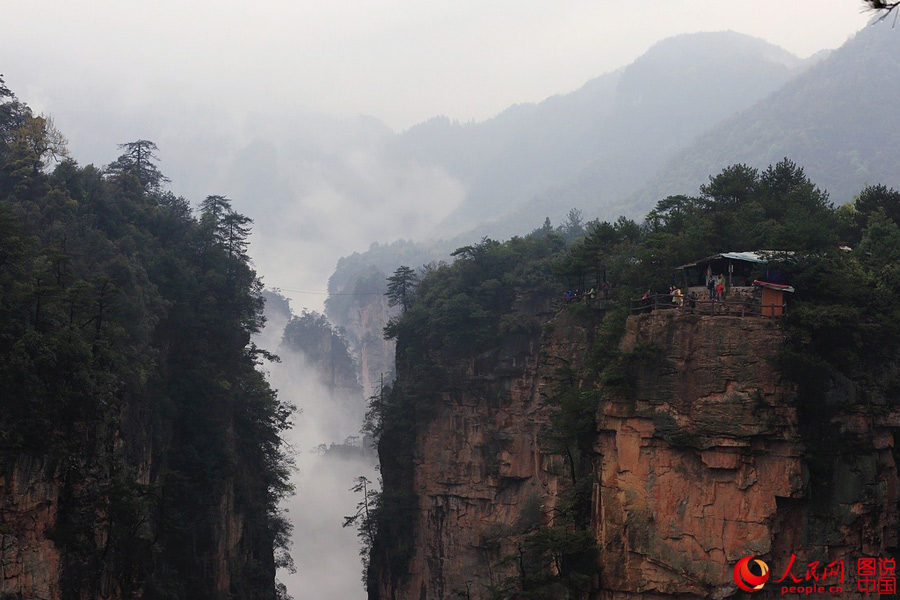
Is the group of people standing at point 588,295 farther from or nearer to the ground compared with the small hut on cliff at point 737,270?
farther from the ground

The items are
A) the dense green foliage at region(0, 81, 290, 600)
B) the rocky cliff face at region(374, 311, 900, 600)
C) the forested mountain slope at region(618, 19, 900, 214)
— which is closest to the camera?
the rocky cliff face at region(374, 311, 900, 600)

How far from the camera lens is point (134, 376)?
34.7 metres

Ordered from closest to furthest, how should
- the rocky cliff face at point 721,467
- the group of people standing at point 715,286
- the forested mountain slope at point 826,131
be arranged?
1. the rocky cliff face at point 721,467
2. the group of people standing at point 715,286
3. the forested mountain slope at point 826,131

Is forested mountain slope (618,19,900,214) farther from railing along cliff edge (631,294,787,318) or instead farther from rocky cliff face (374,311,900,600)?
rocky cliff face (374,311,900,600)

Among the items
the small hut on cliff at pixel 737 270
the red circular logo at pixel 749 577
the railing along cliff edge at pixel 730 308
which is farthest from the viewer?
the small hut on cliff at pixel 737 270

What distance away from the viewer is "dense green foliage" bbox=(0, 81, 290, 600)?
88.3 feet

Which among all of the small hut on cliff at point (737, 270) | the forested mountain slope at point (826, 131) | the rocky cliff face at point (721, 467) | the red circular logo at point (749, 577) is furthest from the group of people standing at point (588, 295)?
the forested mountain slope at point (826, 131)

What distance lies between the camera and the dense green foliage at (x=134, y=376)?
26.9 meters

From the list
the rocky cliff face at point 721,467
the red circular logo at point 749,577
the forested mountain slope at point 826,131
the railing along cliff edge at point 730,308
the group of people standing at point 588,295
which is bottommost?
the red circular logo at point 749,577

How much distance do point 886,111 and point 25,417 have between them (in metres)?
116

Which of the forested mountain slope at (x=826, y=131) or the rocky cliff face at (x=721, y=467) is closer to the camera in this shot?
the rocky cliff face at (x=721, y=467)

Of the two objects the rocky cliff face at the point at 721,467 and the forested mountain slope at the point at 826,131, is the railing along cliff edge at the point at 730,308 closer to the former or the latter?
the rocky cliff face at the point at 721,467

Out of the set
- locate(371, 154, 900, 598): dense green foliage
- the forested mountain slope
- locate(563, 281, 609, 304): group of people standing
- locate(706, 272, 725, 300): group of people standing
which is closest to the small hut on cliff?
locate(706, 272, 725, 300): group of people standing

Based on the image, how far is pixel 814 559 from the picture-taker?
24125 mm
